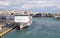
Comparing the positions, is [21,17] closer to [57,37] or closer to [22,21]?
[22,21]

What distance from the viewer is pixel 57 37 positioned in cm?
2547

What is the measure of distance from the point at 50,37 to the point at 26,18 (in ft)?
42.7

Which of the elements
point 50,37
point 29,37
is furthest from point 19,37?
point 50,37

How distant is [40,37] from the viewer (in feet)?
84.0

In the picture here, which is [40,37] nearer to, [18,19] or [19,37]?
[19,37]

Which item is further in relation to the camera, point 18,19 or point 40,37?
point 18,19

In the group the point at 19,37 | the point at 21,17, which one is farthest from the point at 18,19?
the point at 19,37

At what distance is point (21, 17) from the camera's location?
37.1m

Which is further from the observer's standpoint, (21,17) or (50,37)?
(21,17)

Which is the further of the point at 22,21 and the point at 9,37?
the point at 22,21

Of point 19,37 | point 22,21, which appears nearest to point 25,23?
point 22,21

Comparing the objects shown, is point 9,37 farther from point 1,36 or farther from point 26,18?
point 26,18

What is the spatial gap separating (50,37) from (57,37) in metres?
0.97

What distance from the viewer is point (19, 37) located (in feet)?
86.1
